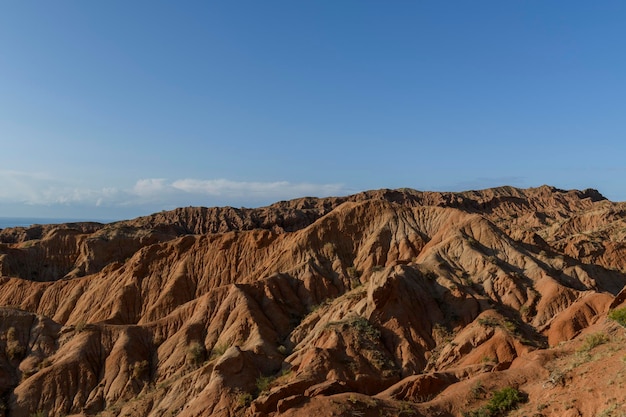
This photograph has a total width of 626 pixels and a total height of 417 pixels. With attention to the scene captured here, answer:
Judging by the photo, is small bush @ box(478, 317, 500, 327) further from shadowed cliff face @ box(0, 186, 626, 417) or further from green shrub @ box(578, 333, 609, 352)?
green shrub @ box(578, 333, 609, 352)

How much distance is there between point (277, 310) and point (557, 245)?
4582cm

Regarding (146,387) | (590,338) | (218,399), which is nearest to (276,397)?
(218,399)

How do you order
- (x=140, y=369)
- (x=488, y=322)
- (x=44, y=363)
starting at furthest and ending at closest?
(x=44, y=363) < (x=140, y=369) < (x=488, y=322)

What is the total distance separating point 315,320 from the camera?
47.2m

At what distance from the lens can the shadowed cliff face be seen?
91.2 ft

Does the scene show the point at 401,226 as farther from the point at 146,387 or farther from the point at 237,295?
the point at 146,387

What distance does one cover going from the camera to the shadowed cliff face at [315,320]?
27.8 metres

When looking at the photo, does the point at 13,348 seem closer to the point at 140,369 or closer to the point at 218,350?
the point at 140,369

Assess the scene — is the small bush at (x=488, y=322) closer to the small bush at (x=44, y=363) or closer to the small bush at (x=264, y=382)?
the small bush at (x=264, y=382)

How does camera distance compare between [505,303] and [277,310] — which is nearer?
[505,303]

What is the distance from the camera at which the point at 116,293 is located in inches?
2311

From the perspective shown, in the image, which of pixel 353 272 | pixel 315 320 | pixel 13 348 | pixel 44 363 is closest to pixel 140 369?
pixel 44 363

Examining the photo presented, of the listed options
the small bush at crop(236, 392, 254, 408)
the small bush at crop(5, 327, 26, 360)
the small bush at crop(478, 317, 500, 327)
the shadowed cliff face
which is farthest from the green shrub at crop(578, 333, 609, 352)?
the small bush at crop(5, 327, 26, 360)

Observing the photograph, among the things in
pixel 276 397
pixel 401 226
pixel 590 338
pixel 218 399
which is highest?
pixel 401 226
